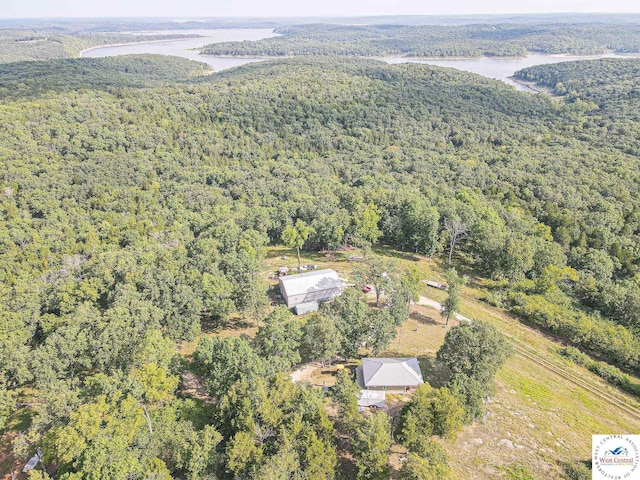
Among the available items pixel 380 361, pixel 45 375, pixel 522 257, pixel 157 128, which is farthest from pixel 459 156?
pixel 45 375

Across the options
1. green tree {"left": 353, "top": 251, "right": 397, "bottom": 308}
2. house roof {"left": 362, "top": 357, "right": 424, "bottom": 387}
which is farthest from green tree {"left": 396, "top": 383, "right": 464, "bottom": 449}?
green tree {"left": 353, "top": 251, "right": 397, "bottom": 308}

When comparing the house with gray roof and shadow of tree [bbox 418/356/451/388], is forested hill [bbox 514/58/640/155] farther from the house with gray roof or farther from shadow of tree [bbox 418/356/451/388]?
the house with gray roof

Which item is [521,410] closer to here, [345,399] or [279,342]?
[345,399]

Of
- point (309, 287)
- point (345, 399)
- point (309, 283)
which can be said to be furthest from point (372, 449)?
point (309, 283)

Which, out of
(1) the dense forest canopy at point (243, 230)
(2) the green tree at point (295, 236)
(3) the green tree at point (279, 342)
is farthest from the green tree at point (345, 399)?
(2) the green tree at point (295, 236)

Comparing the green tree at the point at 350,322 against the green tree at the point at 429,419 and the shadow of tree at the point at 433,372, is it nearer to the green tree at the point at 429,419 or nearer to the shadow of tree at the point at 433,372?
the shadow of tree at the point at 433,372

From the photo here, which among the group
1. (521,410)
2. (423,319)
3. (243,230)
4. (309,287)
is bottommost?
(423,319)
